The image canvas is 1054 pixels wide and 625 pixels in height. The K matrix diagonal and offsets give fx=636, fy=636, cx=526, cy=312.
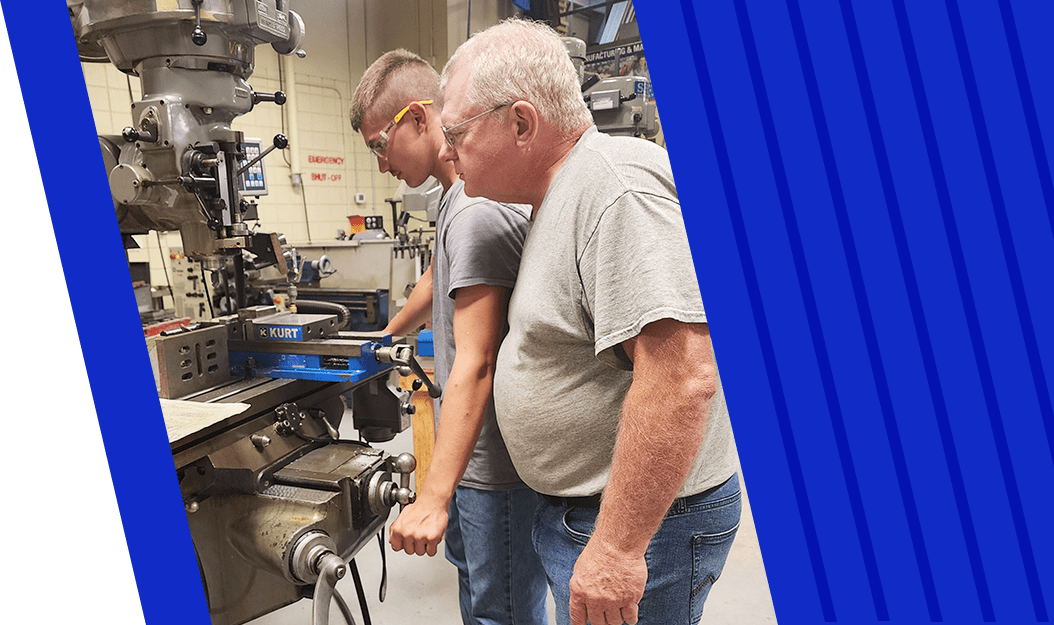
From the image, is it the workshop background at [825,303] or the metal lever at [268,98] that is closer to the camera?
the workshop background at [825,303]

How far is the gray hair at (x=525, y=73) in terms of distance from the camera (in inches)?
40.2

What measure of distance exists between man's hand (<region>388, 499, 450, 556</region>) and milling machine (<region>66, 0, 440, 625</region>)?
0.13 m

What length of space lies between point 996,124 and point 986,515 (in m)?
0.27

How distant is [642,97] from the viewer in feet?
12.4

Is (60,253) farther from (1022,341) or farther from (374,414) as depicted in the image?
(374,414)

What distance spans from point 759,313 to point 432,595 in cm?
232

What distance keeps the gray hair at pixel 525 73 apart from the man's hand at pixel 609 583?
0.69 metres

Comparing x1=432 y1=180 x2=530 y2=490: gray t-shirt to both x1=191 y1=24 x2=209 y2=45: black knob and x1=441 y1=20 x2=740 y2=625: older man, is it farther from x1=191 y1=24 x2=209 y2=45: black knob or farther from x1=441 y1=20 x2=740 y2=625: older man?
x1=191 y1=24 x2=209 y2=45: black knob

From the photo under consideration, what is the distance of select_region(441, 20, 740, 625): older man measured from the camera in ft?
2.87

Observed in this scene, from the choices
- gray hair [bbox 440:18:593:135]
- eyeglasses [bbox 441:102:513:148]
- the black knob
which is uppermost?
the black knob

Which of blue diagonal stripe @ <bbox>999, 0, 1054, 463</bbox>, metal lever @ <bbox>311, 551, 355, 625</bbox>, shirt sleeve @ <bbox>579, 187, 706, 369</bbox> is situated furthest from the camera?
metal lever @ <bbox>311, 551, 355, 625</bbox>

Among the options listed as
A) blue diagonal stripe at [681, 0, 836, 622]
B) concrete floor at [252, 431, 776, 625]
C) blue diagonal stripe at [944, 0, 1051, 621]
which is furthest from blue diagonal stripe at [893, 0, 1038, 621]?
concrete floor at [252, 431, 776, 625]

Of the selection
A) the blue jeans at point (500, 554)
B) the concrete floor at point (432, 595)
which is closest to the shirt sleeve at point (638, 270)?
the blue jeans at point (500, 554)

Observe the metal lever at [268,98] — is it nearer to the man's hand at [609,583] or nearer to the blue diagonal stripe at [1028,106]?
the man's hand at [609,583]
